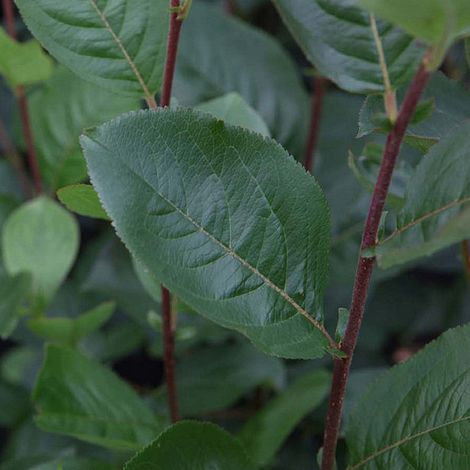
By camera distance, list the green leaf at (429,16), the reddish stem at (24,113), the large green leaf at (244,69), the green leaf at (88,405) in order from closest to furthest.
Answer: the green leaf at (429,16) → the green leaf at (88,405) → the reddish stem at (24,113) → the large green leaf at (244,69)

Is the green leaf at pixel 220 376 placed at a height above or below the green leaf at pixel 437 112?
below

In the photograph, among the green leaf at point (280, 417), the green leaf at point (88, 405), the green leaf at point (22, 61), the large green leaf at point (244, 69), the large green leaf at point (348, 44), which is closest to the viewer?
the large green leaf at point (348, 44)

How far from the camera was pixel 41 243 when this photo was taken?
93 centimetres

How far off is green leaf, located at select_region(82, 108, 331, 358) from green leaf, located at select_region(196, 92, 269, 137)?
214 millimetres

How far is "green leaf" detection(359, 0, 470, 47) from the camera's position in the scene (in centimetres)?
35

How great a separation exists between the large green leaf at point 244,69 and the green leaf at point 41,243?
325mm

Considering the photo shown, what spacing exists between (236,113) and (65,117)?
0.44m

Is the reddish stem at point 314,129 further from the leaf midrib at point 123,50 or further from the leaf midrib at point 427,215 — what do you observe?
the leaf midrib at point 427,215

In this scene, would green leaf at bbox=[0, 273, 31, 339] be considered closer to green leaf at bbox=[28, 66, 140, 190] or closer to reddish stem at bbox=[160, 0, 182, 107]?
green leaf at bbox=[28, 66, 140, 190]

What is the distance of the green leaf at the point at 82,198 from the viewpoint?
1.73 feet

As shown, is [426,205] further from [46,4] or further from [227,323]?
[46,4]

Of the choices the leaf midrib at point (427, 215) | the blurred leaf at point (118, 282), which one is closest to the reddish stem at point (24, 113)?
the blurred leaf at point (118, 282)

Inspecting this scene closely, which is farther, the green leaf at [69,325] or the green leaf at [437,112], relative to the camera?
the green leaf at [69,325]

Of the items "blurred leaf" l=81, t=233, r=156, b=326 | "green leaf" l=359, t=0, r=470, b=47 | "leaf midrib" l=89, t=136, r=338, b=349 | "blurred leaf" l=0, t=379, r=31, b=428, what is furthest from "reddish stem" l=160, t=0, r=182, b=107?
"blurred leaf" l=0, t=379, r=31, b=428
